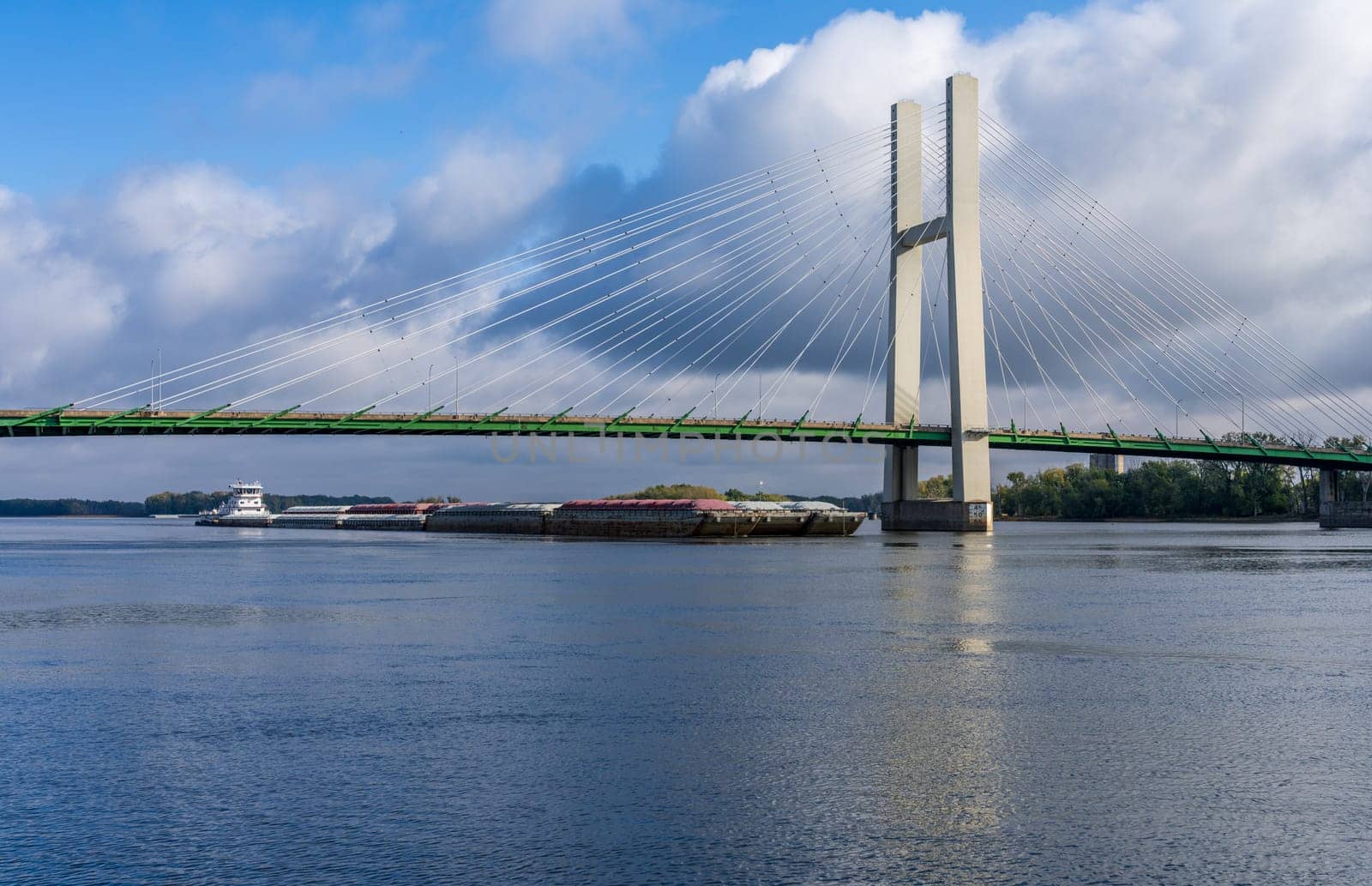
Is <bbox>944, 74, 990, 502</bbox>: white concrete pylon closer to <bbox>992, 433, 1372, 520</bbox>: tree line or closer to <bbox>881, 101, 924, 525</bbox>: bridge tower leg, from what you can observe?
<bbox>881, 101, 924, 525</bbox>: bridge tower leg

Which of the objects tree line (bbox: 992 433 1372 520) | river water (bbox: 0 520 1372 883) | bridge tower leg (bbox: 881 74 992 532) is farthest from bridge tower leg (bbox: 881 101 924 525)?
tree line (bbox: 992 433 1372 520)

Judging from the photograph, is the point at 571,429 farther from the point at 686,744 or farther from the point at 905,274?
the point at 686,744

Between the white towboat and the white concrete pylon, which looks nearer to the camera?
the white concrete pylon

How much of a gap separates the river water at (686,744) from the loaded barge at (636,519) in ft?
174

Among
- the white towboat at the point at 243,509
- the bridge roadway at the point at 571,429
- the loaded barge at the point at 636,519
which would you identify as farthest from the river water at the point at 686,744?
the white towboat at the point at 243,509

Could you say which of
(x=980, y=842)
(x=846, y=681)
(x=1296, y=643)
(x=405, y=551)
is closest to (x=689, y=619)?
(x=846, y=681)

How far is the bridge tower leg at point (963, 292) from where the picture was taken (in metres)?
68.6

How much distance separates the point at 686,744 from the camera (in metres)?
12.0

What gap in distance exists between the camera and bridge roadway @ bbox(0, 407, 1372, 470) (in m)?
61.3

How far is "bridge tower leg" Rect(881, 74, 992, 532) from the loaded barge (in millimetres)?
10581

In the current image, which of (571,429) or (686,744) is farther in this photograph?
(571,429)

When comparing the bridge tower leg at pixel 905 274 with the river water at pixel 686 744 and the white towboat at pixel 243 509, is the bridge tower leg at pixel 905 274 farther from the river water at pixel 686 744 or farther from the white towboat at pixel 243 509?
the white towboat at pixel 243 509

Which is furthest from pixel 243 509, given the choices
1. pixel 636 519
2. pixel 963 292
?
pixel 963 292

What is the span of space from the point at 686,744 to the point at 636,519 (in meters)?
72.0
